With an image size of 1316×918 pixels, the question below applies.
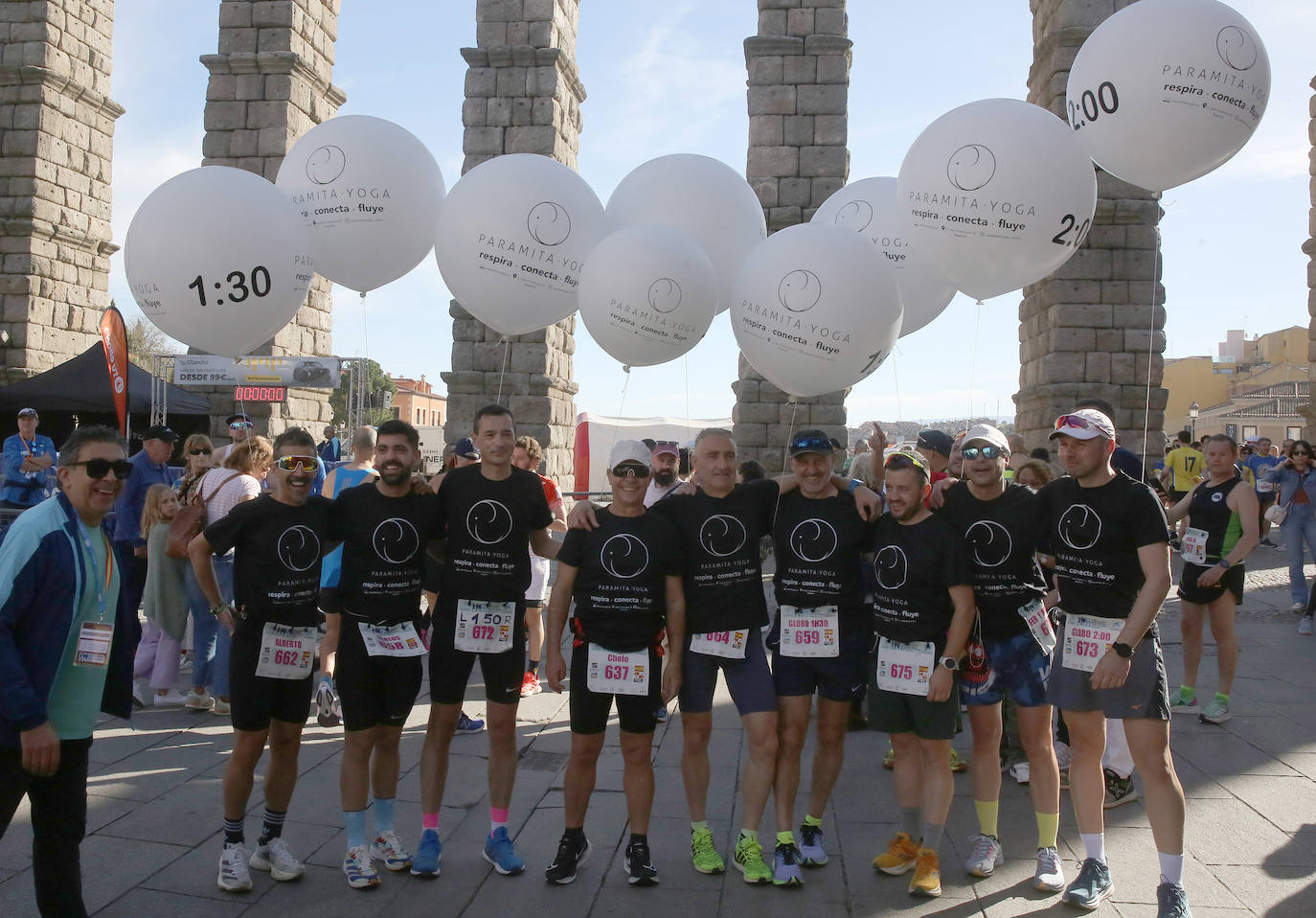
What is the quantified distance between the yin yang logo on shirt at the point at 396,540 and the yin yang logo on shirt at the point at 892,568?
1.86 metres

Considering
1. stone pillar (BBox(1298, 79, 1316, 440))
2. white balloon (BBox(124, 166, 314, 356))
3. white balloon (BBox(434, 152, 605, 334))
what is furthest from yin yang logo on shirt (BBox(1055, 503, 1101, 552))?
stone pillar (BBox(1298, 79, 1316, 440))

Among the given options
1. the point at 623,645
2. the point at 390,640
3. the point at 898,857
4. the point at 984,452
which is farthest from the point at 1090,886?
the point at 390,640

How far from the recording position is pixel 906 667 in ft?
11.5

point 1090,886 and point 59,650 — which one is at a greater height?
point 59,650

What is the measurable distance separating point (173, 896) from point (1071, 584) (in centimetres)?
355

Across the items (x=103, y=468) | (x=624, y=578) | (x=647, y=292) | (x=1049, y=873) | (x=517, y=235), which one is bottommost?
(x=1049, y=873)

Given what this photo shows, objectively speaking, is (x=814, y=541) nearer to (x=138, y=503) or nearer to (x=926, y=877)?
(x=926, y=877)

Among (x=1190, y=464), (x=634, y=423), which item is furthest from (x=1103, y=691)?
(x=634, y=423)

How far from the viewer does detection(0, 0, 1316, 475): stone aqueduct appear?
10.8 meters

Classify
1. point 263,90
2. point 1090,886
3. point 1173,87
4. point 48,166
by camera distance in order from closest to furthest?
point 1090,886
point 1173,87
point 263,90
point 48,166

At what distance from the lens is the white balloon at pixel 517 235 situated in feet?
17.6

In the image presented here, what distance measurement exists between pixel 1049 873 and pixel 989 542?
1.25m

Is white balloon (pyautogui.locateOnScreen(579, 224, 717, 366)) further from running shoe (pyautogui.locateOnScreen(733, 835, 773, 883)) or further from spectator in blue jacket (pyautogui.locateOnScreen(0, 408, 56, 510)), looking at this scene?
spectator in blue jacket (pyautogui.locateOnScreen(0, 408, 56, 510))

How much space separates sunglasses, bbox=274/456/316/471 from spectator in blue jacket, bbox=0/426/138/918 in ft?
2.39
